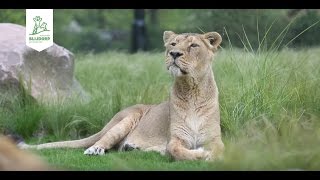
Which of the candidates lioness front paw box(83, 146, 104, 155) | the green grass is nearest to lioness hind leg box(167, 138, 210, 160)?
the green grass

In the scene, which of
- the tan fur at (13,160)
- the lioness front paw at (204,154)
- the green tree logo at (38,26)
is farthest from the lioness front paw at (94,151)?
the tan fur at (13,160)

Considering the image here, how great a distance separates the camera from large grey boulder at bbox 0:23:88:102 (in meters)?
12.9

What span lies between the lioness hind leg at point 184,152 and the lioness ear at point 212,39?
50.2 inches

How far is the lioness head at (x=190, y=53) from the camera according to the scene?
9773mm

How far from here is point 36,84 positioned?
43.7 feet

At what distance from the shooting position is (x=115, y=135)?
36.2 feet

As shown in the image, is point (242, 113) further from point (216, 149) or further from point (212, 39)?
point (216, 149)

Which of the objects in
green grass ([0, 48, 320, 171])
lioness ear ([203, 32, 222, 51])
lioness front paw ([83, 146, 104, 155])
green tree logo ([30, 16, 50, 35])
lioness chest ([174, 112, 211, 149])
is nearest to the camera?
green grass ([0, 48, 320, 171])

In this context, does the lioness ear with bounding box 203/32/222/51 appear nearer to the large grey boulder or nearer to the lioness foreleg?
the lioness foreleg

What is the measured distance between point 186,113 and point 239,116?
779 millimetres

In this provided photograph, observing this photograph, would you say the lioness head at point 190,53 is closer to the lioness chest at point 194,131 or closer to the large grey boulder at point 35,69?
the lioness chest at point 194,131

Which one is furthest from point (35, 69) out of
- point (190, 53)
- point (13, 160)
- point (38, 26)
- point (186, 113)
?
point (13, 160)
